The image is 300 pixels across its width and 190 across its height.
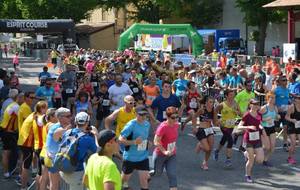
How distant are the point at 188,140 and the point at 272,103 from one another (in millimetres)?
3462

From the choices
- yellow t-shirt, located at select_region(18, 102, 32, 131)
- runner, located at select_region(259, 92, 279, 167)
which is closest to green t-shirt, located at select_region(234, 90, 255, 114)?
runner, located at select_region(259, 92, 279, 167)

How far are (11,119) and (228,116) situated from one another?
13.1ft

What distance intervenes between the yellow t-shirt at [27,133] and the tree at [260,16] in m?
39.8

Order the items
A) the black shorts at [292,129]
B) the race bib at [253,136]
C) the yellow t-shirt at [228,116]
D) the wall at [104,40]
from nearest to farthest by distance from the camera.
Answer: the race bib at [253,136], the yellow t-shirt at [228,116], the black shorts at [292,129], the wall at [104,40]

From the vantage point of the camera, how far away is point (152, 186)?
950cm

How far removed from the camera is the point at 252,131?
9.62 m

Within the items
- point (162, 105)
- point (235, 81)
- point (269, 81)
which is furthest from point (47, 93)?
point (269, 81)

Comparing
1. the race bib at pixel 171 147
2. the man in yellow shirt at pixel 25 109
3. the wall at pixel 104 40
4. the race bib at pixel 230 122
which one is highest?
the wall at pixel 104 40

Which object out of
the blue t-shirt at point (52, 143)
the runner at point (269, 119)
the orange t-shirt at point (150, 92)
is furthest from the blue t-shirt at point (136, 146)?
the orange t-shirt at point (150, 92)

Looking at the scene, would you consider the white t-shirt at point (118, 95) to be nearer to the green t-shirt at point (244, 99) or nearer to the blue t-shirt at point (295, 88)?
the green t-shirt at point (244, 99)

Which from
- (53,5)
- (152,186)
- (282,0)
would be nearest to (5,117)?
(152,186)

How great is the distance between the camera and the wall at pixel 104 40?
2756 inches

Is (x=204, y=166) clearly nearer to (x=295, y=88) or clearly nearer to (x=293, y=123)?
(x=293, y=123)

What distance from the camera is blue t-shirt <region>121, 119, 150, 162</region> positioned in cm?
794
